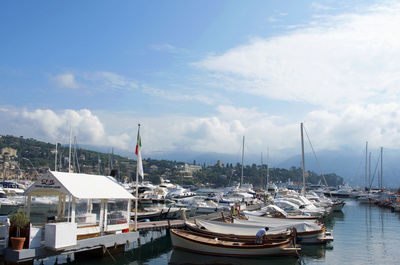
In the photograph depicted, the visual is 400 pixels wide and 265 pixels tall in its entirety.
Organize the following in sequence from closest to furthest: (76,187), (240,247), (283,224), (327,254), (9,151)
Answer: (76,187) → (240,247) → (327,254) → (283,224) → (9,151)

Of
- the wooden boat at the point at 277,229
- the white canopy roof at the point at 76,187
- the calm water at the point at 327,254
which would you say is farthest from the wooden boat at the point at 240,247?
the white canopy roof at the point at 76,187

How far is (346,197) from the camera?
114812 mm

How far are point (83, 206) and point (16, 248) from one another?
19.2ft

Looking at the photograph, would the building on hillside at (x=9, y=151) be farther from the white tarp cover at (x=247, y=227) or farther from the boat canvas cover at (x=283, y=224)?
A: the white tarp cover at (x=247, y=227)

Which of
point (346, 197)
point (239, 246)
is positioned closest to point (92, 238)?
point (239, 246)

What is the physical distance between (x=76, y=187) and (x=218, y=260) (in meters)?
10.4

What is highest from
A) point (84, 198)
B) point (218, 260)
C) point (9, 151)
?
point (9, 151)

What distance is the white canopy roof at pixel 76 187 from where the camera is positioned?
19406 millimetres

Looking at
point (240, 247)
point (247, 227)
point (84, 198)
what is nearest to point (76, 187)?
point (84, 198)

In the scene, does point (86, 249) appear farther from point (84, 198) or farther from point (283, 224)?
point (283, 224)

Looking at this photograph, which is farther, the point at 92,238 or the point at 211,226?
the point at 211,226

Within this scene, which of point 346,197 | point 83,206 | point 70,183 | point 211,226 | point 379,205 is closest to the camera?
point 70,183

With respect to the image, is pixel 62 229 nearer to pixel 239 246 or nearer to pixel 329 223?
pixel 239 246

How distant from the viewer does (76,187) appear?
1995cm
